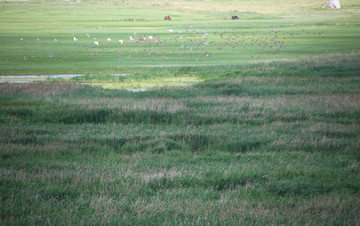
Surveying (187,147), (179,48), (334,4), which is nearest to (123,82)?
(187,147)

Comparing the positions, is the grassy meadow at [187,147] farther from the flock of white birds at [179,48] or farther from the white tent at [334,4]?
the white tent at [334,4]

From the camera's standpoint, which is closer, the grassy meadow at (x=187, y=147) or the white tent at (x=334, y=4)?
the grassy meadow at (x=187, y=147)

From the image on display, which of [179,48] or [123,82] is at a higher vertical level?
[179,48]

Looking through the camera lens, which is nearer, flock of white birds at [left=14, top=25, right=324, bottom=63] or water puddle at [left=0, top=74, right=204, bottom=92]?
water puddle at [left=0, top=74, right=204, bottom=92]

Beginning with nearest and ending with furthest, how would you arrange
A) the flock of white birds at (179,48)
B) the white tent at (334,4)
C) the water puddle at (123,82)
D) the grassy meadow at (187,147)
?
the grassy meadow at (187,147) < the water puddle at (123,82) < the flock of white birds at (179,48) < the white tent at (334,4)

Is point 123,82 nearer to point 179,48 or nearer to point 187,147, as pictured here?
point 187,147

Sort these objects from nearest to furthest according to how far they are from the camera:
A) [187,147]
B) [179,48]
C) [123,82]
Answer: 1. [187,147]
2. [123,82]
3. [179,48]

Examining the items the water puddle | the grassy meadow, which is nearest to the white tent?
the grassy meadow

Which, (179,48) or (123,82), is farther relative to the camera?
(179,48)

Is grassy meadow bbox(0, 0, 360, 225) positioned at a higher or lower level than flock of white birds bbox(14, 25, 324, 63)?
lower

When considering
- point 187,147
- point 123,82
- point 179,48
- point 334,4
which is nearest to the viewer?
point 187,147

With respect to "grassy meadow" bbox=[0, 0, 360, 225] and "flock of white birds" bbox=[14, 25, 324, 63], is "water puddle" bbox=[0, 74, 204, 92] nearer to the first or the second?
"grassy meadow" bbox=[0, 0, 360, 225]

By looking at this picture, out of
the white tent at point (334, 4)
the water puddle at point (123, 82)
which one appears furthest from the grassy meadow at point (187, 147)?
the white tent at point (334, 4)

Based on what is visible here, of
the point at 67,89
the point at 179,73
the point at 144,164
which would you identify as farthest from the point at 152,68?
the point at 144,164
